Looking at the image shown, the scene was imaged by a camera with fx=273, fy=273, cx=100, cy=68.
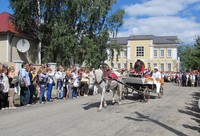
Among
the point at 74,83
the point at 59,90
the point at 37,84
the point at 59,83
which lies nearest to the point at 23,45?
the point at 74,83

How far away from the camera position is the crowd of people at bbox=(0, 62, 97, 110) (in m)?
11.6

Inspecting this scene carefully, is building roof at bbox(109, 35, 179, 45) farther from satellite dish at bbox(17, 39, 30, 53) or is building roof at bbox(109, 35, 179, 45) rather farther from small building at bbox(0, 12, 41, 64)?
satellite dish at bbox(17, 39, 30, 53)

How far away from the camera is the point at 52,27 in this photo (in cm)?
2862

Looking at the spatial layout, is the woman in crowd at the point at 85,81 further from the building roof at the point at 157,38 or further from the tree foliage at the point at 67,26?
the building roof at the point at 157,38

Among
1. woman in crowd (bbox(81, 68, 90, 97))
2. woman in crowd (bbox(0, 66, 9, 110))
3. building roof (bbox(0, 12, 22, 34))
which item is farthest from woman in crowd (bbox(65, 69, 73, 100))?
building roof (bbox(0, 12, 22, 34))

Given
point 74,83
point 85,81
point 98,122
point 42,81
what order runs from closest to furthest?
point 98,122 → point 42,81 → point 74,83 → point 85,81

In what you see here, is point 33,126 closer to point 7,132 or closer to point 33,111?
point 7,132

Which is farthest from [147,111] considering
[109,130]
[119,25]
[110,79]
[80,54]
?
[119,25]

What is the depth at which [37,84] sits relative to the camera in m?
13.9

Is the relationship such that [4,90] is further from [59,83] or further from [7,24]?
[7,24]

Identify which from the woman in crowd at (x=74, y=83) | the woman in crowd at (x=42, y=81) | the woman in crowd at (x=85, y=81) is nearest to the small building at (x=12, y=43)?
the woman in crowd at (x=85, y=81)

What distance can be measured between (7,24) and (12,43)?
2410mm

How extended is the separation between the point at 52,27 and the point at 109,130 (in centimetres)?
2223

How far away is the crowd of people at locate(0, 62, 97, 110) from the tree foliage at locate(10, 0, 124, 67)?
10.9 m
